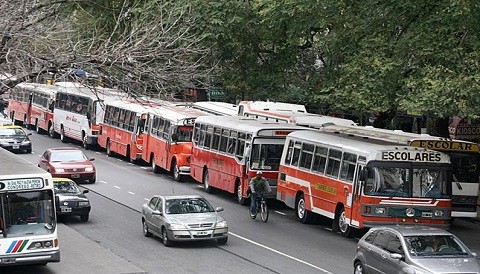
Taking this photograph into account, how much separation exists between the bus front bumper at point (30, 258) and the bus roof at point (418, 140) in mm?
11252

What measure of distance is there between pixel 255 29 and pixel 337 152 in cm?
1276

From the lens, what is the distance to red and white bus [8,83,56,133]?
5947 centimetres

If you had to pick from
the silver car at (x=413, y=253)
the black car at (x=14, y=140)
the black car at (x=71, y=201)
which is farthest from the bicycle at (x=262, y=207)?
the black car at (x=14, y=140)

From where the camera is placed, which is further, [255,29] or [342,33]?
[255,29]

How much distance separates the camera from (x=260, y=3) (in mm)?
39156

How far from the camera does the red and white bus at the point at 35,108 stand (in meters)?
59.5

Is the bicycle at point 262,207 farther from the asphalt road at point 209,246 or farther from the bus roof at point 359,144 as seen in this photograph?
the bus roof at point 359,144

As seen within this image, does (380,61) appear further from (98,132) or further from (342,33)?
(98,132)

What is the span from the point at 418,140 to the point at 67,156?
16.1m

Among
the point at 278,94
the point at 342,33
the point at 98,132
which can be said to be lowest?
the point at 98,132

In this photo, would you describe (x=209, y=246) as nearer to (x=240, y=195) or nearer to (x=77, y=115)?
(x=240, y=195)

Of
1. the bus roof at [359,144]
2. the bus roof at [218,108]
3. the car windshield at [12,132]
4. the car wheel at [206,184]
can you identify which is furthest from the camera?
the car windshield at [12,132]

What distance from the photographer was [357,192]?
28.6 metres

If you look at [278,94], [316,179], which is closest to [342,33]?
[316,179]
